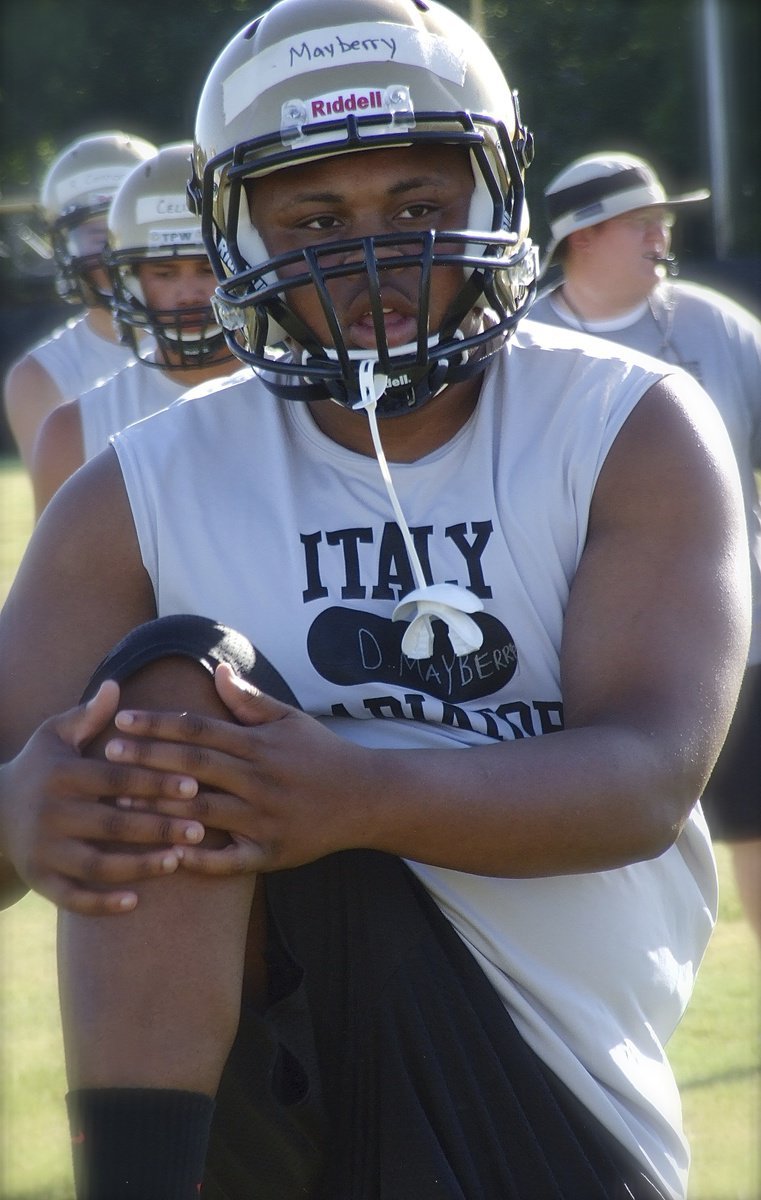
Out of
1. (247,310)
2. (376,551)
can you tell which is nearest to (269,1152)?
(376,551)

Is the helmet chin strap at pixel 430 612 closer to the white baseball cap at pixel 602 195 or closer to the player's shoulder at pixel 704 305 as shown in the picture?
the player's shoulder at pixel 704 305

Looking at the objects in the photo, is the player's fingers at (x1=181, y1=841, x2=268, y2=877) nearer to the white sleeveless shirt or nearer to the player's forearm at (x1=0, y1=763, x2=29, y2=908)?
the player's forearm at (x1=0, y1=763, x2=29, y2=908)

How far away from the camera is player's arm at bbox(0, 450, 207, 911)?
5.32 feet

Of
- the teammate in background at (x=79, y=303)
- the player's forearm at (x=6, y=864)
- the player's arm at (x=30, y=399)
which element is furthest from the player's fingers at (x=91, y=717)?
the player's arm at (x=30, y=399)

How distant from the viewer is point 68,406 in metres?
4.01

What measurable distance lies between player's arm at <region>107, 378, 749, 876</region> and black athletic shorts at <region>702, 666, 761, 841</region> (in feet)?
6.76

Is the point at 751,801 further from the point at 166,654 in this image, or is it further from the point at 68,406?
the point at 166,654

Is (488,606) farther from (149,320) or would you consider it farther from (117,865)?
(149,320)

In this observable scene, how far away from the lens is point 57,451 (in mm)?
3932

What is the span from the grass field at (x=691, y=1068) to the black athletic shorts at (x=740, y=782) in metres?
0.36

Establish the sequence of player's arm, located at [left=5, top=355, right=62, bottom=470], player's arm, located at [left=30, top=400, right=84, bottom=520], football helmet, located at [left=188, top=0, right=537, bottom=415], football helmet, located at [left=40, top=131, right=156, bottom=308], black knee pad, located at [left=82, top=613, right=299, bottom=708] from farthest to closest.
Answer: football helmet, located at [left=40, top=131, right=156, bottom=308] < player's arm, located at [left=5, top=355, right=62, bottom=470] < player's arm, located at [left=30, top=400, right=84, bottom=520] < football helmet, located at [left=188, top=0, right=537, bottom=415] < black knee pad, located at [left=82, top=613, right=299, bottom=708]

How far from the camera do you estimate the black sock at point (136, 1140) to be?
1574mm

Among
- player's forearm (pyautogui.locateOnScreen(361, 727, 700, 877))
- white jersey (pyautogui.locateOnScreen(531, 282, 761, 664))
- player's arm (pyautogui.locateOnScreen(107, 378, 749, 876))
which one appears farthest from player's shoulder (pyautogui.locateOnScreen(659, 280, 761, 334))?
player's forearm (pyautogui.locateOnScreen(361, 727, 700, 877))

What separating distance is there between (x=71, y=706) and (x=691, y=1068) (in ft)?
6.48
